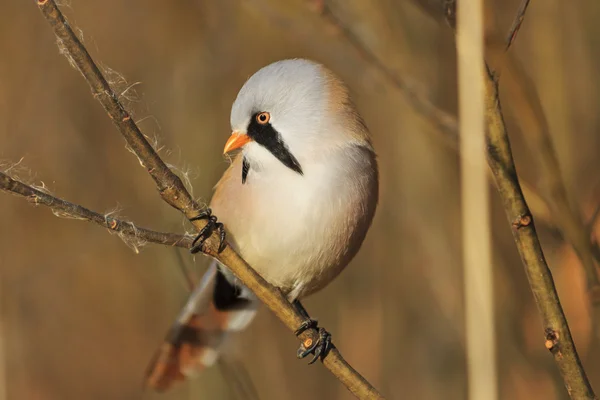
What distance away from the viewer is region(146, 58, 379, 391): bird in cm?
194

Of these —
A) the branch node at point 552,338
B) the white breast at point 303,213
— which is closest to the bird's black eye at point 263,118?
the white breast at point 303,213

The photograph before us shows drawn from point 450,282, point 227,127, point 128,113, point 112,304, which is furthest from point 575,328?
point 112,304

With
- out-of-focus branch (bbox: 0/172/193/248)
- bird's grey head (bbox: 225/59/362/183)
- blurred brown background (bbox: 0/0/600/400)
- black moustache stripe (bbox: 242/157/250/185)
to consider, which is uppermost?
out-of-focus branch (bbox: 0/172/193/248)

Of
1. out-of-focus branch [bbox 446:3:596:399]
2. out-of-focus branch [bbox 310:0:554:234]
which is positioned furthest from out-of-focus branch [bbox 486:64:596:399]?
out-of-focus branch [bbox 310:0:554:234]

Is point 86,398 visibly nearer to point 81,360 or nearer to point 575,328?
point 81,360

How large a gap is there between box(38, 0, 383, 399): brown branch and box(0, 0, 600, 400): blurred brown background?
2.56 ft

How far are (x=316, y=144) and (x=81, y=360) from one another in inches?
122

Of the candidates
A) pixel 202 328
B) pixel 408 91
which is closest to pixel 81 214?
pixel 408 91

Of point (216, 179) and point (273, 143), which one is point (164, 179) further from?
point (216, 179)

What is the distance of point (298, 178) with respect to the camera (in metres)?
1.94

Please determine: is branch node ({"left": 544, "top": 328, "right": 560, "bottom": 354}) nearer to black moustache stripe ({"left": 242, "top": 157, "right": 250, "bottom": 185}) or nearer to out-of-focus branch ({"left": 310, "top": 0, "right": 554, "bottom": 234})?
out-of-focus branch ({"left": 310, "top": 0, "right": 554, "bottom": 234})

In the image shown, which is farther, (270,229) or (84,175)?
(84,175)

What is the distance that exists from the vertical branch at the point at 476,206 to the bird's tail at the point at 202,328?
113cm

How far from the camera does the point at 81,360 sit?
180 inches
